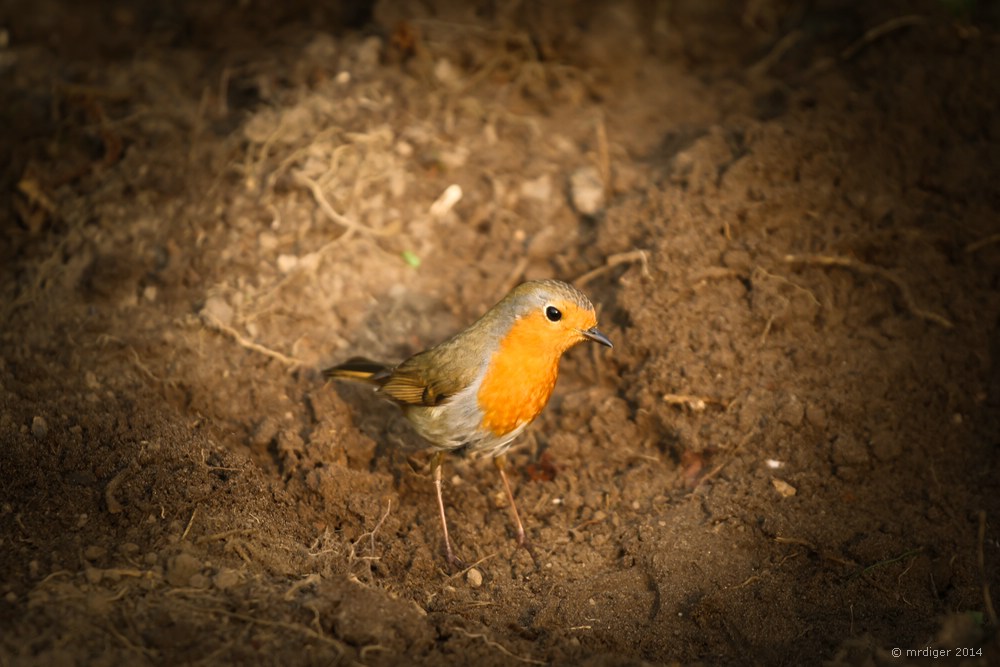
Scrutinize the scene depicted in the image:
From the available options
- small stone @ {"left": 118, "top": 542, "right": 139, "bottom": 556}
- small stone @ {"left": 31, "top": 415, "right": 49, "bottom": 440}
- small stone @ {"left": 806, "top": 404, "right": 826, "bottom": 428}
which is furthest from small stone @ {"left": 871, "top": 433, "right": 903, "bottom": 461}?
small stone @ {"left": 31, "top": 415, "right": 49, "bottom": 440}

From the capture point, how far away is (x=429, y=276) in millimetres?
5699

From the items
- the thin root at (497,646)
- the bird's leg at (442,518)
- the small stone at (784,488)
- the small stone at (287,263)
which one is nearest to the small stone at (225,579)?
the thin root at (497,646)

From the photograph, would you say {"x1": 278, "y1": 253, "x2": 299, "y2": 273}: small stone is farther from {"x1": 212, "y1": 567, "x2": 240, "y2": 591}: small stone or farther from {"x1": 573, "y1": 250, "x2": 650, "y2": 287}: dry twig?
{"x1": 212, "y1": 567, "x2": 240, "y2": 591}: small stone

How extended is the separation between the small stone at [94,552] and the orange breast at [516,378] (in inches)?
72.6

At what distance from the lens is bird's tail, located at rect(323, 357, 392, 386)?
4.81 m

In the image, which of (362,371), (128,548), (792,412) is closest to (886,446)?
(792,412)

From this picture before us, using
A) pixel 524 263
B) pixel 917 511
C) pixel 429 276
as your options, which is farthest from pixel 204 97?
pixel 917 511

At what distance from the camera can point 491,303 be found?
5609 millimetres

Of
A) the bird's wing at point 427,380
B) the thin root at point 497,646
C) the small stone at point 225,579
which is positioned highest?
the bird's wing at point 427,380

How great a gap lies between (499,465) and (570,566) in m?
0.70

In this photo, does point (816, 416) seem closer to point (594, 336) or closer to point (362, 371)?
point (594, 336)

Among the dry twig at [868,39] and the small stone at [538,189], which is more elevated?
the dry twig at [868,39]

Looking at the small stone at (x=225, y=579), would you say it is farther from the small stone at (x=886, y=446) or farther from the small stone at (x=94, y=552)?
the small stone at (x=886, y=446)

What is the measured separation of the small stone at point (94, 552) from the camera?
3615 millimetres
